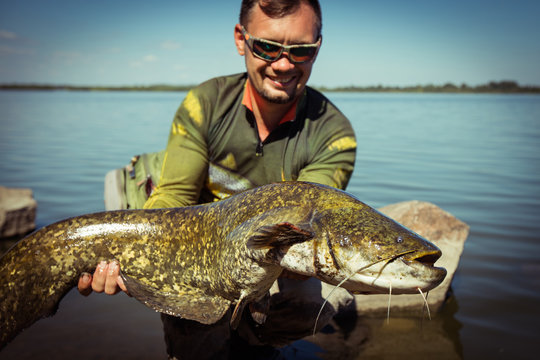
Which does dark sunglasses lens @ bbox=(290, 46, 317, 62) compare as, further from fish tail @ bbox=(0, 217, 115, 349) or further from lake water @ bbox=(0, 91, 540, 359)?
lake water @ bbox=(0, 91, 540, 359)

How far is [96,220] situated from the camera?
102 inches

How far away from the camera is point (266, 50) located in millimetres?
3262

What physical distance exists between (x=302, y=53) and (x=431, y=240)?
9.07 ft

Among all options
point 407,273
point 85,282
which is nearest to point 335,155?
point 407,273

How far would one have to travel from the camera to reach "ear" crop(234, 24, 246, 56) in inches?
138

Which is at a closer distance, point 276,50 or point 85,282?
point 85,282

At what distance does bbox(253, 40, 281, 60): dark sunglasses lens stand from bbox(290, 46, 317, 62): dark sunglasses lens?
0.12 meters

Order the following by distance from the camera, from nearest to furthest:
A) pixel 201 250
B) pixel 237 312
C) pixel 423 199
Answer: pixel 237 312 → pixel 201 250 → pixel 423 199

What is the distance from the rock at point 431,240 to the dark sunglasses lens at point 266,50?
2574 millimetres

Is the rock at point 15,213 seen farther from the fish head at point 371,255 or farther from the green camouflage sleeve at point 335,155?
the fish head at point 371,255

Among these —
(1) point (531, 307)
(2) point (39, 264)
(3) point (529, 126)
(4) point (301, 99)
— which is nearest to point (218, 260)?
(2) point (39, 264)

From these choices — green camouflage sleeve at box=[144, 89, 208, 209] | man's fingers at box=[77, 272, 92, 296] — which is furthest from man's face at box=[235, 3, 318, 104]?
man's fingers at box=[77, 272, 92, 296]

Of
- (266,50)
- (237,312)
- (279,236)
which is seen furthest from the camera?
(266,50)

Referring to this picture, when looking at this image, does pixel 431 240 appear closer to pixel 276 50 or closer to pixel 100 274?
pixel 276 50
